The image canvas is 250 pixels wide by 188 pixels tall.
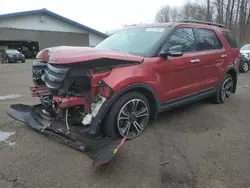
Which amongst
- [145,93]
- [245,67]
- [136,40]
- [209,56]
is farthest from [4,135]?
[245,67]

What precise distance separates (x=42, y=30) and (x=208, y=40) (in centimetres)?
2905

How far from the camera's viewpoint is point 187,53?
441 centimetres

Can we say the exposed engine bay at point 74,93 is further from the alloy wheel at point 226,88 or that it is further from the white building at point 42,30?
the white building at point 42,30

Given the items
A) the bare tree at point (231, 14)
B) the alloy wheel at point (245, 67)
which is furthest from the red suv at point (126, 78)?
the bare tree at point (231, 14)

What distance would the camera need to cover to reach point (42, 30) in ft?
100

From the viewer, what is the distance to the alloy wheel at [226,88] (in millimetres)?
5734

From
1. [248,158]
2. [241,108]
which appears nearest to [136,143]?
[248,158]

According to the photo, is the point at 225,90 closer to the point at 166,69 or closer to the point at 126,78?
the point at 166,69

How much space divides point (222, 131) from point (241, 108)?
1.68 metres

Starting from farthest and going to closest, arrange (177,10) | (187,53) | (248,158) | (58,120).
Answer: (177,10)
(187,53)
(58,120)
(248,158)

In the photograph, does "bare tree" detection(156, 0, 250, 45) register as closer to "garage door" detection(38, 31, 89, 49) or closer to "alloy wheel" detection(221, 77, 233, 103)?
"garage door" detection(38, 31, 89, 49)

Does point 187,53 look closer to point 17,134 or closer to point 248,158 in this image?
point 248,158

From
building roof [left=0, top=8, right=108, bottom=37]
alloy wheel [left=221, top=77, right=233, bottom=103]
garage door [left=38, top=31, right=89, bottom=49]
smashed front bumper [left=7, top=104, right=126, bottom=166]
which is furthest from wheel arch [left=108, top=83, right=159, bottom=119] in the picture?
garage door [left=38, top=31, right=89, bottom=49]

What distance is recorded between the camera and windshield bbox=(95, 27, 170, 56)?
399 centimetres
